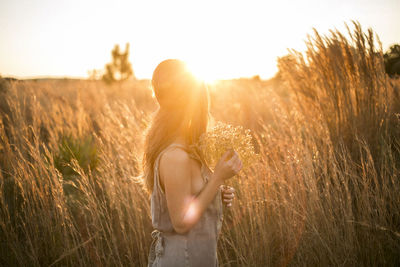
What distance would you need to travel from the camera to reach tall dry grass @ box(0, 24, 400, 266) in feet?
6.77

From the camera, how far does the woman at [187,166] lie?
112 cm

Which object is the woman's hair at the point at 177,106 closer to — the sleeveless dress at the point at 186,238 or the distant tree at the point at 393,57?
the sleeveless dress at the point at 186,238

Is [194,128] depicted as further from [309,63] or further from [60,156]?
[60,156]

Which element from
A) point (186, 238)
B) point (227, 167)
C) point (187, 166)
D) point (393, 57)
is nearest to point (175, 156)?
point (187, 166)

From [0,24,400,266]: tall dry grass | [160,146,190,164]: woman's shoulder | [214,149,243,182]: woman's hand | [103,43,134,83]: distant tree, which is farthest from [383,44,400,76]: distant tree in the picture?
[103,43,134,83]: distant tree

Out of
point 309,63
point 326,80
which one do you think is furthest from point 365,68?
point 309,63

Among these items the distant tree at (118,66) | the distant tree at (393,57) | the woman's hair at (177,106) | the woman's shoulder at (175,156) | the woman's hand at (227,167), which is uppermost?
the distant tree at (118,66)

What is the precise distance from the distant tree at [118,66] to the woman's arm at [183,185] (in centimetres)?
2434

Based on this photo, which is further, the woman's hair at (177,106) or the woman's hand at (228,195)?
the woman's hand at (228,195)

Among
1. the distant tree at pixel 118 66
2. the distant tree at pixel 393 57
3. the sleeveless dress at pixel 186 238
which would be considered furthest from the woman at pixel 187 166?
the distant tree at pixel 118 66

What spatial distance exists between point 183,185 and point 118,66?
25.6 m

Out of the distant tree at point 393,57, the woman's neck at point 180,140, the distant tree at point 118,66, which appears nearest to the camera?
the woman's neck at point 180,140

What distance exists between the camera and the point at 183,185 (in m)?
1.07

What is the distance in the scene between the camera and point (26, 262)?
2.34 meters
